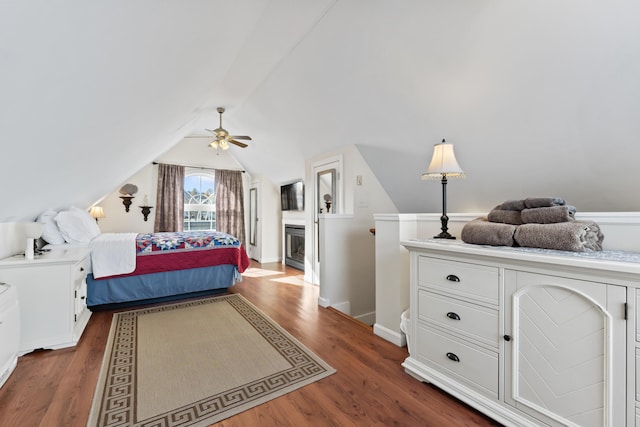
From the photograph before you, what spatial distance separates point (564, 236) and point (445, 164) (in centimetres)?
78

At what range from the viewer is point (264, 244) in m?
6.21

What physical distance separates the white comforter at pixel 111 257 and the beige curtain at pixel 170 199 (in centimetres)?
254

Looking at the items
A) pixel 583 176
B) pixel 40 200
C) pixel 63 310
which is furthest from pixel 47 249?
pixel 583 176

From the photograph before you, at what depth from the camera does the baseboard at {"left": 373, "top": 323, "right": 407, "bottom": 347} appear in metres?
2.29

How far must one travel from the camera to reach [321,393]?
1.68 metres

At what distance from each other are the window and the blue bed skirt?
283cm

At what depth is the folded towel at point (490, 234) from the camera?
61.7 inches

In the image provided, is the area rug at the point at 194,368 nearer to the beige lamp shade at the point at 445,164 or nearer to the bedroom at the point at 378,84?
the bedroom at the point at 378,84

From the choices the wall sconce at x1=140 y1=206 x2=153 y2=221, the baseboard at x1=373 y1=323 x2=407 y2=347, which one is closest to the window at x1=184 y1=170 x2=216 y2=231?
the wall sconce at x1=140 y1=206 x2=153 y2=221

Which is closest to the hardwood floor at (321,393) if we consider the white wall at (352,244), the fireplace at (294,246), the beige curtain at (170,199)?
the white wall at (352,244)

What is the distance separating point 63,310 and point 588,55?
3.96m

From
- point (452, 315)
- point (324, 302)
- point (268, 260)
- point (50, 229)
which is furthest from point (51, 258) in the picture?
point (268, 260)

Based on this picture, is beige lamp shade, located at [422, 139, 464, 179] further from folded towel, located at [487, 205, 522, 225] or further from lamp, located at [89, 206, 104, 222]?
lamp, located at [89, 206, 104, 222]

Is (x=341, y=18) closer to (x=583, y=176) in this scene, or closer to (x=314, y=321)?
(x=583, y=176)
